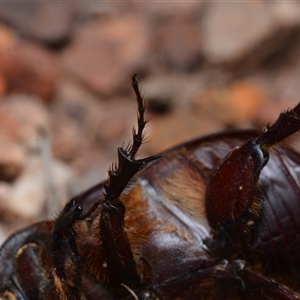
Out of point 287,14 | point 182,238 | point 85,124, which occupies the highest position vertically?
point 287,14

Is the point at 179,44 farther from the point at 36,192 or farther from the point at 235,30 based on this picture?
the point at 36,192

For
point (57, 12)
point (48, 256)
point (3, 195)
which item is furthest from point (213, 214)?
point (57, 12)

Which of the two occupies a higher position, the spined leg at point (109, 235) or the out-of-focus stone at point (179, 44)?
the out-of-focus stone at point (179, 44)

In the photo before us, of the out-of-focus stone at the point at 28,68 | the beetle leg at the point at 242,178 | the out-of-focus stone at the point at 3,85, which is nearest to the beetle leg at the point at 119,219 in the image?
the beetle leg at the point at 242,178

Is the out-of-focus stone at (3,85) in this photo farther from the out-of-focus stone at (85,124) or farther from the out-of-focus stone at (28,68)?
the out-of-focus stone at (85,124)

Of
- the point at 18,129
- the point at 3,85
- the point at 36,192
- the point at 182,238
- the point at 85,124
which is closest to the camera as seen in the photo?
the point at 182,238

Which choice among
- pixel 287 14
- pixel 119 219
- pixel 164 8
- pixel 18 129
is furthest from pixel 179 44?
pixel 119 219
